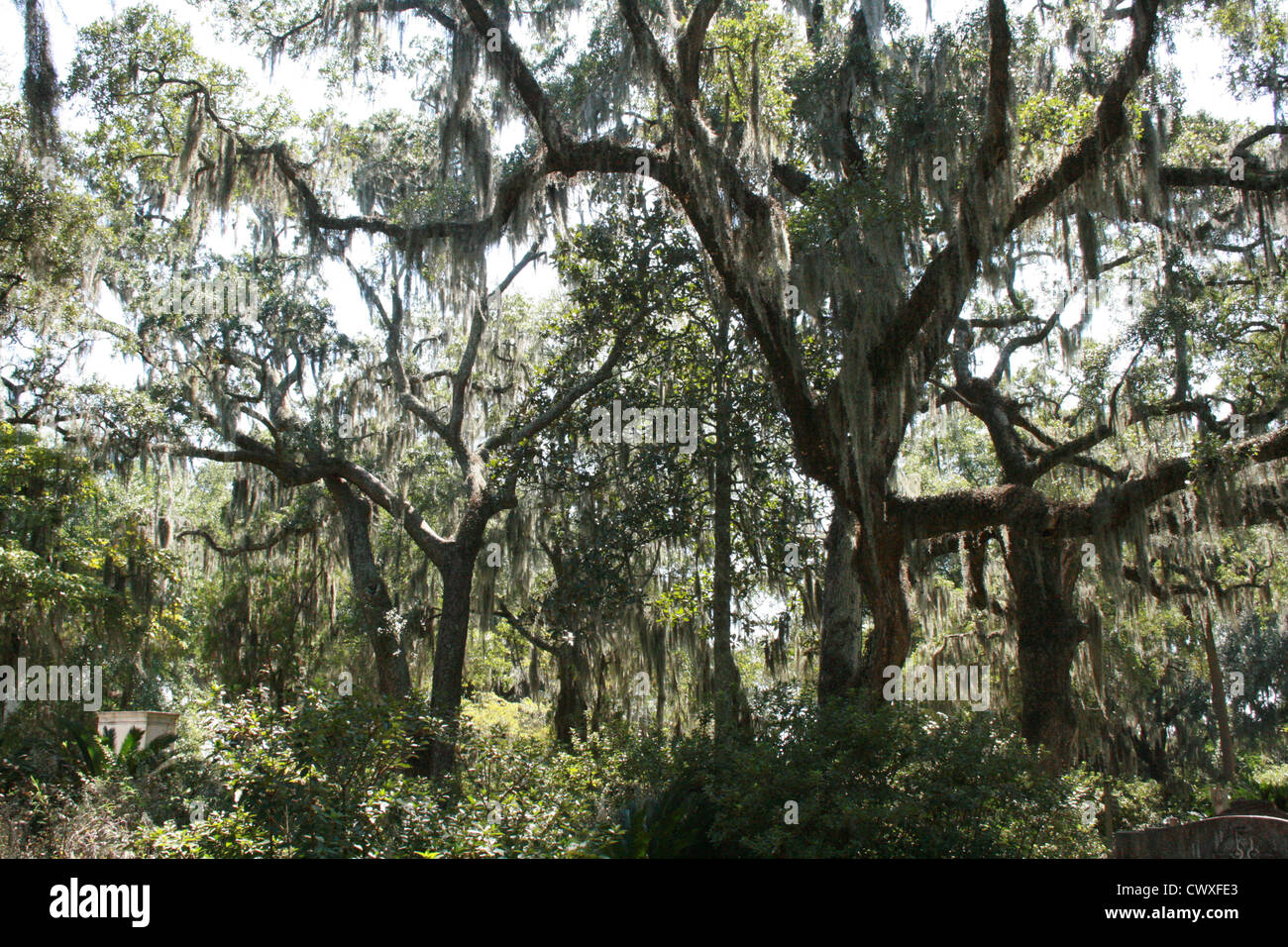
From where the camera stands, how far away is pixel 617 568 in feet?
40.0

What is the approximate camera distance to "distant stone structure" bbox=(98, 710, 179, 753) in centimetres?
1748

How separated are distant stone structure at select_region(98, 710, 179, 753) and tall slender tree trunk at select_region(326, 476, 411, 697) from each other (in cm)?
459

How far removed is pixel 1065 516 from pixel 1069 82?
5.49 metres

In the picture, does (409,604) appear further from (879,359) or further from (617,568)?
(879,359)

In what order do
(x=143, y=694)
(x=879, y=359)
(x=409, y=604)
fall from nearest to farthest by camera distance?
1. (x=879, y=359)
2. (x=409, y=604)
3. (x=143, y=694)

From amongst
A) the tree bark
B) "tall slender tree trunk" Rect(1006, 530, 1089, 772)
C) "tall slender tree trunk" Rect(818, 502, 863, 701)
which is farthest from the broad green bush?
the tree bark

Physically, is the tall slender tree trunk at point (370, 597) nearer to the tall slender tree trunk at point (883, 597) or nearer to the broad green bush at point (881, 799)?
the tall slender tree trunk at point (883, 597)

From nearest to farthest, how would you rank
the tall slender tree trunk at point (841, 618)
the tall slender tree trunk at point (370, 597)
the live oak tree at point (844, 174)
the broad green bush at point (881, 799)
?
the broad green bush at point (881, 799)
the live oak tree at point (844, 174)
the tall slender tree trunk at point (841, 618)
the tall slender tree trunk at point (370, 597)

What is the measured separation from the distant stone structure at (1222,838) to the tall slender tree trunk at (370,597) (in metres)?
10.8

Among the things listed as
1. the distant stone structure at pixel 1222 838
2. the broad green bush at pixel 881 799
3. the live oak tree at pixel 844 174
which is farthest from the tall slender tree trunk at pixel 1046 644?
the distant stone structure at pixel 1222 838

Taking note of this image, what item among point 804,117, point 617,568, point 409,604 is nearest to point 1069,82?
point 804,117

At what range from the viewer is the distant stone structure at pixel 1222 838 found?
21.5 feet

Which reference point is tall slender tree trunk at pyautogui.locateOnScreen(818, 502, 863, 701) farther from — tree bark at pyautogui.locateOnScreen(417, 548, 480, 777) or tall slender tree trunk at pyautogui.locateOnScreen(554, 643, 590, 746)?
tall slender tree trunk at pyautogui.locateOnScreen(554, 643, 590, 746)

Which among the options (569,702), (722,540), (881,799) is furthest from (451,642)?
(881,799)
